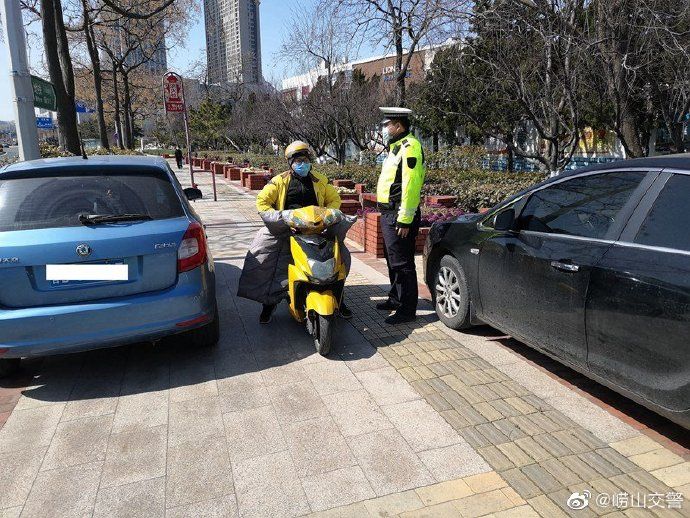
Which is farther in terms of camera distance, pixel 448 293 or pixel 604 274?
pixel 448 293

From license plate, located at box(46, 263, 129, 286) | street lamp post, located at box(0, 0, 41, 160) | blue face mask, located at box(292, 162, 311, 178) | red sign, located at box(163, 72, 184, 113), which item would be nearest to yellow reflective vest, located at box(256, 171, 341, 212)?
blue face mask, located at box(292, 162, 311, 178)

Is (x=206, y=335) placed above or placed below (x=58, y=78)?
below

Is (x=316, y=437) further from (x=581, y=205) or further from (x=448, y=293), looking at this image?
(x=581, y=205)

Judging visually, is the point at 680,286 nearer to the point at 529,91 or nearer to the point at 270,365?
the point at 270,365

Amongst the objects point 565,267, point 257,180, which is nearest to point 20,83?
point 565,267

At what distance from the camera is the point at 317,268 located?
3975 mm

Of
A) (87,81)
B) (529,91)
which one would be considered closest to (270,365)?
(529,91)

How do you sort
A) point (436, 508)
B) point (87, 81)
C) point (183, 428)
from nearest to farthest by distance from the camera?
1. point (436, 508)
2. point (183, 428)
3. point (87, 81)

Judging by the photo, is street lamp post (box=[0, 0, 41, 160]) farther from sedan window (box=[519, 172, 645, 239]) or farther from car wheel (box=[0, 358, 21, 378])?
sedan window (box=[519, 172, 645, 239])

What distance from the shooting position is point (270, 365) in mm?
3863

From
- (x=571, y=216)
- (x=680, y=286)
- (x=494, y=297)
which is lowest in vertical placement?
(x=494, y=297)

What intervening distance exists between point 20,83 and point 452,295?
18.3ft

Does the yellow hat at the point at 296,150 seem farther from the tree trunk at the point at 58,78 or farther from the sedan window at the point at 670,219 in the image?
the tree trunk at the point at 58,78

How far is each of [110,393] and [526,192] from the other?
3354 millimetres
